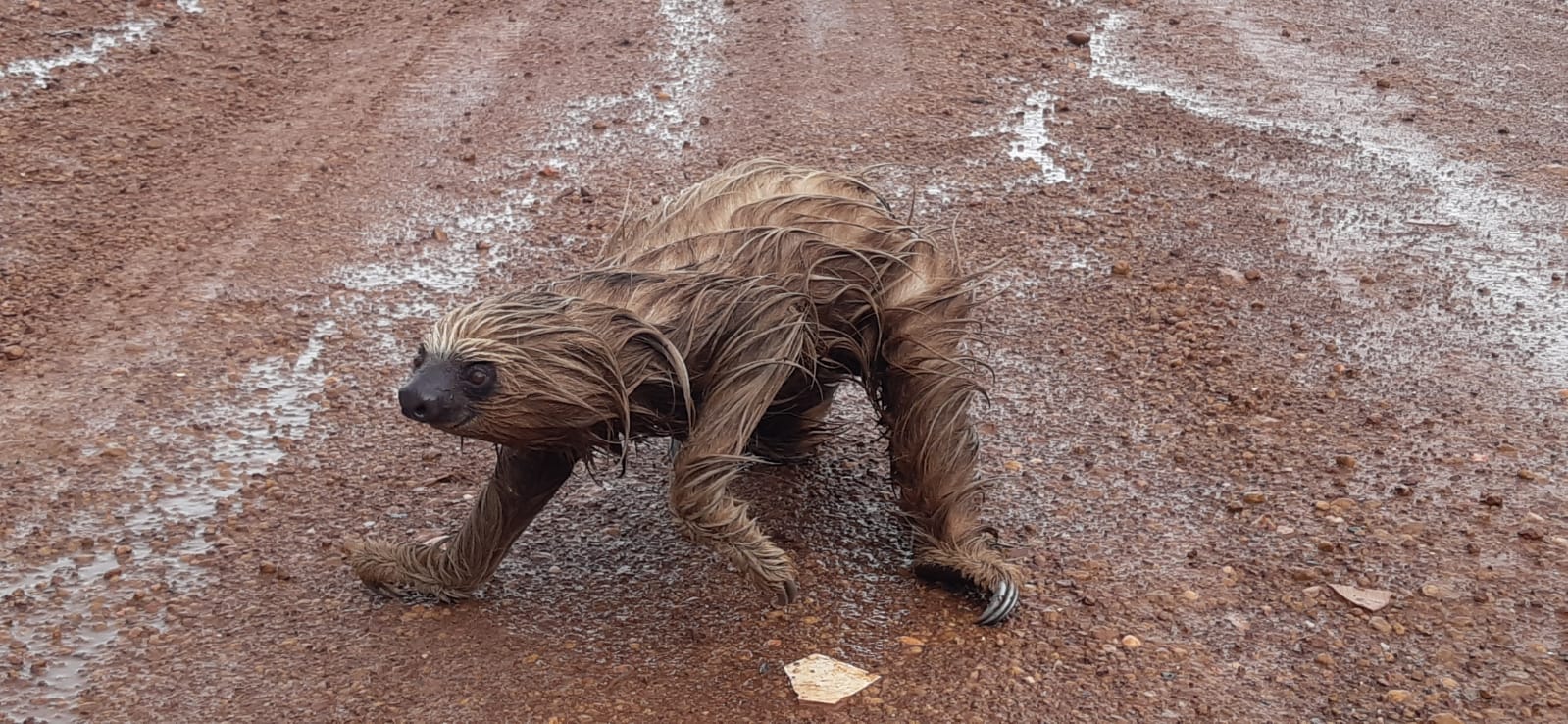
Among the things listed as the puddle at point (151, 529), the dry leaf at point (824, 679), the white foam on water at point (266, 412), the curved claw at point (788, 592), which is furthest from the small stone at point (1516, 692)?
the white foam on water at point (266, 412)

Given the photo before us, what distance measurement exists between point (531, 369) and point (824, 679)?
140cm

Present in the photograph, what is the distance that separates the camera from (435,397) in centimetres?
396

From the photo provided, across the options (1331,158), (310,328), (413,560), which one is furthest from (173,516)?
(1331,158)

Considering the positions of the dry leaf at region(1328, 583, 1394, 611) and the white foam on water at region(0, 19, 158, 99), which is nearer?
the dry leaf at region(1328, 583, 1394, 611)

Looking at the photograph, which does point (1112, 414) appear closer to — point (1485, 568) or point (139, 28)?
point (1485, 568)

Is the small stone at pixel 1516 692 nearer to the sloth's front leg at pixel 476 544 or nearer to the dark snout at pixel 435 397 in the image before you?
the sloth's front leg at pixel 476 544

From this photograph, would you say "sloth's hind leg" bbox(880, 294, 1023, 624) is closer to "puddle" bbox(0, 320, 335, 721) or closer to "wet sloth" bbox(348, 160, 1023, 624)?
"wet sloth" bbox(348, 160, 1023, 624)

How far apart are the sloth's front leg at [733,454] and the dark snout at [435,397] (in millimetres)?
745

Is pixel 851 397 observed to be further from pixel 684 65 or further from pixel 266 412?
pixel 684 65

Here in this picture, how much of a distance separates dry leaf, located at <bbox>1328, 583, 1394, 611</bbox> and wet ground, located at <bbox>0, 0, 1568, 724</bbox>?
0.16ft

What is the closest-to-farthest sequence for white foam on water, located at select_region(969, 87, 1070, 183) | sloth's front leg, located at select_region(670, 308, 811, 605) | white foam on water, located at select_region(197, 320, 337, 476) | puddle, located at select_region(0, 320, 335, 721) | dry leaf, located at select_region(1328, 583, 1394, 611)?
sloth's front leg, located at select_region(670, 308, 811, 605) < puddle, located at select_region(0, 320, 335, 721) < dry leaf, located at select_region(1328, 583, 1394, 611) < white foam on water, located at select_region(197, 320, 337, 476) < white foam on water, located at select_region(969, 87, 1070, 183)

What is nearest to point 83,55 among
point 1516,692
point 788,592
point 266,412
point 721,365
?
point 266,412

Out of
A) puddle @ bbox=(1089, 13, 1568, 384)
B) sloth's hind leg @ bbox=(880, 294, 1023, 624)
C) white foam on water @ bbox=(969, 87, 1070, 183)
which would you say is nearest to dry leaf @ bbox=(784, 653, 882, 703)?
sloth's hind leg @ bbox=(880, 294, 1023, 624)

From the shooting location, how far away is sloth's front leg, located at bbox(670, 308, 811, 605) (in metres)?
4.40
